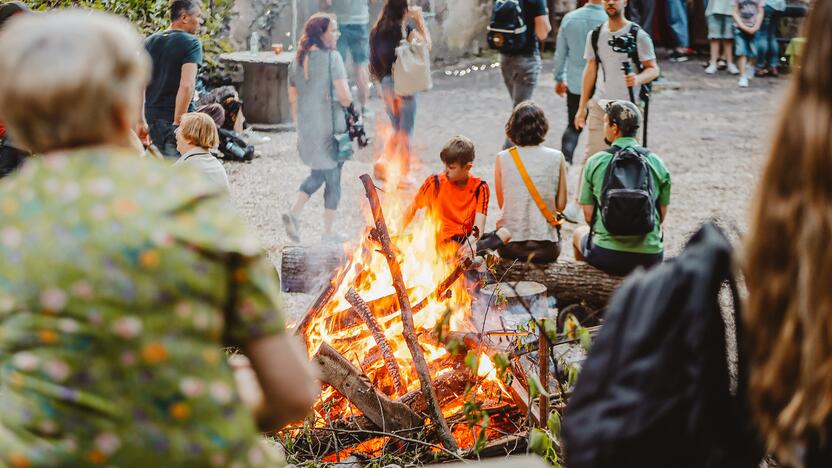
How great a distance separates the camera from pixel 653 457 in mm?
1868

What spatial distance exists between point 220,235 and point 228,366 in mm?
259

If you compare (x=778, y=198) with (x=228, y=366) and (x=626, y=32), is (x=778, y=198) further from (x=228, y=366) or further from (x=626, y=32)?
(x=626, y=32)

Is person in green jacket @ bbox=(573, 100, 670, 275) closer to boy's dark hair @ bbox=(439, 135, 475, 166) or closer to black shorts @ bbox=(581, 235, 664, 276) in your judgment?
black shorts @ bbox=(581, 235, 664, 276)

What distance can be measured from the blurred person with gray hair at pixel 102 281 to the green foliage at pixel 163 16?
7252 millimetres

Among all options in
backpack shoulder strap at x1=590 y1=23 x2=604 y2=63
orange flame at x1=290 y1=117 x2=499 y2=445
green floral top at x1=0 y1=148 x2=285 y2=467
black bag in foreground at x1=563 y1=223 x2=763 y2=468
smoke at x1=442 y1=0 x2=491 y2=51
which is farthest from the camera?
smoke at x1=442 y1=0 x2=491 y2=51

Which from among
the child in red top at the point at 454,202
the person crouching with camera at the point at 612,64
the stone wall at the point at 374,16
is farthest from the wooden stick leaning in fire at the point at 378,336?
the stone wall at the point at 374,16

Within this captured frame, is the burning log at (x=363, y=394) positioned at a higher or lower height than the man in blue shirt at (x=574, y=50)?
lower

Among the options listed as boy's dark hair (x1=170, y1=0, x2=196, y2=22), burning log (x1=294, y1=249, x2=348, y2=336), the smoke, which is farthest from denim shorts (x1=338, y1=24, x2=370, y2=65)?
burning log (x1=294, y1=249, x2=348, y2=336)

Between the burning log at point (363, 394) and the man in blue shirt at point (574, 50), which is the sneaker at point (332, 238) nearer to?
the man in blue shirt at point (574, 50)

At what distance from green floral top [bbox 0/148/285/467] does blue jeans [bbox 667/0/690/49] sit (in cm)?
1518

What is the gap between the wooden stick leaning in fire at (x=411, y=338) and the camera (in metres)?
4.18

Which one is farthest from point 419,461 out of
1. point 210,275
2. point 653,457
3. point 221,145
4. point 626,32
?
point 221,145

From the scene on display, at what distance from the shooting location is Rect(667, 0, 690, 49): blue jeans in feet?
51.8

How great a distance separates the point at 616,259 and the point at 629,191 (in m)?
0.51
